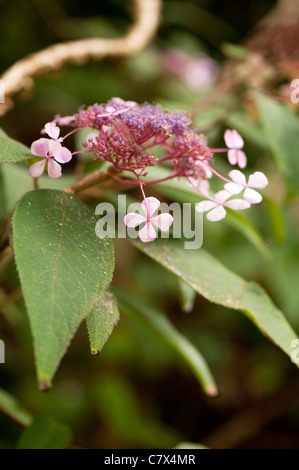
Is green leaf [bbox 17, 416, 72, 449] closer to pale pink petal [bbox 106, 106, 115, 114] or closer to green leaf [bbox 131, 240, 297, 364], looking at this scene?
green leaf [bbox 131, 240, 297, 364]

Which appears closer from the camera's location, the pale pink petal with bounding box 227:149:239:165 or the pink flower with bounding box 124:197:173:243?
the pink flower with bounding box 124:197:173:243

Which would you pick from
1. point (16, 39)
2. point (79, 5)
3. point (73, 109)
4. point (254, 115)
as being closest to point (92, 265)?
point (254, 115)

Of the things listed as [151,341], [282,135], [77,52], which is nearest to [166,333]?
[282,135]

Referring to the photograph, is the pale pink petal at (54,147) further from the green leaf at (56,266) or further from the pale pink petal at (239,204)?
the pale pink petal at (239,204)

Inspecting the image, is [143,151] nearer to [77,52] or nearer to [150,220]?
[150,220]

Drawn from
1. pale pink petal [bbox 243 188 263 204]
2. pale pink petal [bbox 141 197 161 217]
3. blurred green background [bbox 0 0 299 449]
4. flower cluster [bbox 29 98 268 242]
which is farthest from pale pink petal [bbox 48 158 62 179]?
blurred green background [bbox 0 0 299 449]

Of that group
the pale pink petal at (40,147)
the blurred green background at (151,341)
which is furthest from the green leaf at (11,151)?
the blurred green background at (151,341)
